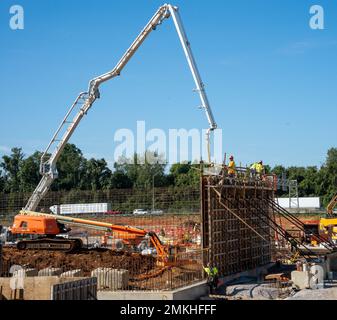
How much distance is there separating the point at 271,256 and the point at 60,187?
4598cm

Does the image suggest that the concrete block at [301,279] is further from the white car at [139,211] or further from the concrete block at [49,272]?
the white car at [139,211]

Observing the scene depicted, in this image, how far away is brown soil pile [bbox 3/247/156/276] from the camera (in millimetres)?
22109

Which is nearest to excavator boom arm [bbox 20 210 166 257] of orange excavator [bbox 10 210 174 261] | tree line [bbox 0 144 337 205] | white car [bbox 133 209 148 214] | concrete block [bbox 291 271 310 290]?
orange excavator [bbox 10 210 174 261]

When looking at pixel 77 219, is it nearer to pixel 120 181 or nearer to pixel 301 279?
pixel 301 279

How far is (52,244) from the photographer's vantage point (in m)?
25.4

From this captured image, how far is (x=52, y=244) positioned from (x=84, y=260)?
3.32 meters

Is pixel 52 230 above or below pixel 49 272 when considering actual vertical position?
above

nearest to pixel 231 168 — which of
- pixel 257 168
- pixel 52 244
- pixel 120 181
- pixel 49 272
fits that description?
pixel 257 168

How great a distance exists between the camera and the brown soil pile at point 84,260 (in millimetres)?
22109

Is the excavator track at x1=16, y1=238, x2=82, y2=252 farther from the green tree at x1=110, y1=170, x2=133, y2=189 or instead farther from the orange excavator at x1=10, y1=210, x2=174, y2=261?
the green tree at x1=110, y1=170, x2=133, y2=189

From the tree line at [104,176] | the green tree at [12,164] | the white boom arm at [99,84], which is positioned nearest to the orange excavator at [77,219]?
the white boom arm at [99,84]
